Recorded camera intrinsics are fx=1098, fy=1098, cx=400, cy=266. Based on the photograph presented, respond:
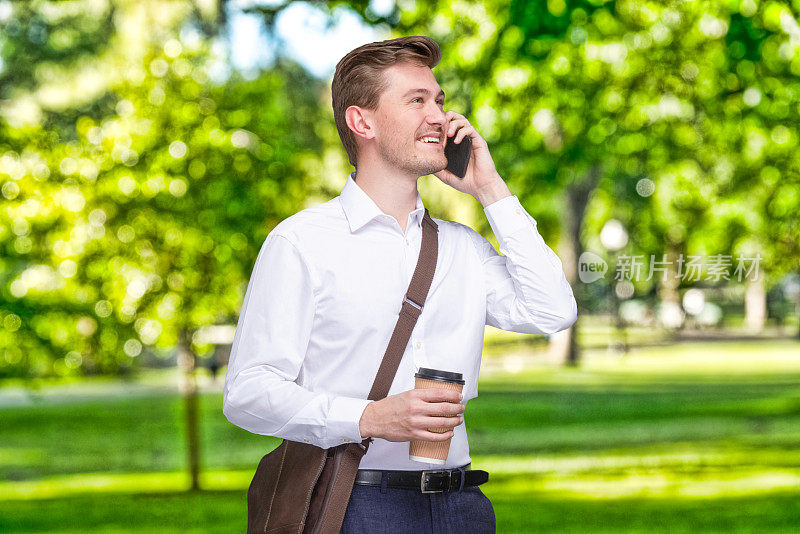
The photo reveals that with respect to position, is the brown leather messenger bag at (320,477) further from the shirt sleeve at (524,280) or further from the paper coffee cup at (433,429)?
the shirt sleeve at (524,280)

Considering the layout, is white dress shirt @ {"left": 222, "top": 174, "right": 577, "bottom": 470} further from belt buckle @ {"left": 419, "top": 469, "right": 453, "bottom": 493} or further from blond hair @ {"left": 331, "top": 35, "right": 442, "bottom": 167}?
blond hair @ {"left": 331, "top": 35, "right": 442, "bottom": 167}

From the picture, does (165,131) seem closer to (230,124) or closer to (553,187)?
(230,124)

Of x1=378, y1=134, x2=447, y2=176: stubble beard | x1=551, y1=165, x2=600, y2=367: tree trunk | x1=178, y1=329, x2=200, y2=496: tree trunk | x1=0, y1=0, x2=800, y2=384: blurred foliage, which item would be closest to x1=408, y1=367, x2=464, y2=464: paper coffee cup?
x1=378, y1=134, x2=447, y2=176: stubble beard

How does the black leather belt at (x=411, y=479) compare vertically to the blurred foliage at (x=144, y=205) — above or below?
below

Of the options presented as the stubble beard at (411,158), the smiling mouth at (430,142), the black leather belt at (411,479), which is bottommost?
the black leather belt at (411,479)

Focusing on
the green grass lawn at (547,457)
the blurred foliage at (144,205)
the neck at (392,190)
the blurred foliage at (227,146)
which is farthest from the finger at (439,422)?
the green grass lawn at (547,457)

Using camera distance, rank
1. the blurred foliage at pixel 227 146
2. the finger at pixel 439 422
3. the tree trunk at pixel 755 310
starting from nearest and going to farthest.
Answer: the finger at pixel 439 422
the blurred foliage at pixel 227 146
the tree trunk at pixel 755 310

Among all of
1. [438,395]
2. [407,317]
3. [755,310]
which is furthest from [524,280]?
[755,310]

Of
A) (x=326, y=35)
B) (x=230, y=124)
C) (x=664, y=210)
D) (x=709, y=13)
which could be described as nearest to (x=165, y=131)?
(x=230, y=124)

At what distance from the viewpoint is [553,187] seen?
41.3 feet

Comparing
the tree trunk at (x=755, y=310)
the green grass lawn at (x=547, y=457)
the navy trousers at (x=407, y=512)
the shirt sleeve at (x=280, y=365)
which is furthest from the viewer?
the tree trunk at (x=755, y=310)

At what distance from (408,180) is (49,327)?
28.6ft

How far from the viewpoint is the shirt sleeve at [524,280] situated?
294 cm

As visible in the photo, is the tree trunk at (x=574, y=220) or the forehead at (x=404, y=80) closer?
the forehead at (x=404, y=80)
